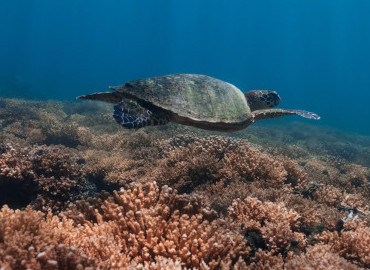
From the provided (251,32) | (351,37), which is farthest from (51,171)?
(351,37)

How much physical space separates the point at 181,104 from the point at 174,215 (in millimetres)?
2808

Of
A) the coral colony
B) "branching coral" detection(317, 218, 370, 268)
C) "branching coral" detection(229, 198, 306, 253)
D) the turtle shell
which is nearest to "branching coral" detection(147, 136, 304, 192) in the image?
the coral colony

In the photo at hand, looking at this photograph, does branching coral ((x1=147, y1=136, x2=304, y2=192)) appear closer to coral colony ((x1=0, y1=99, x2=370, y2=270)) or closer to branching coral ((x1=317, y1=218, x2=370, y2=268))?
coral colony ((x1=0, y1=99, x2=370, y2=270))

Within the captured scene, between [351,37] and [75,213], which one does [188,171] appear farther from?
[351,37]

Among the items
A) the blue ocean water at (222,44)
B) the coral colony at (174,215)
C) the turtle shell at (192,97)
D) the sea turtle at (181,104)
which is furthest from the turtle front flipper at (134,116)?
the blue ocean water at (222,44)

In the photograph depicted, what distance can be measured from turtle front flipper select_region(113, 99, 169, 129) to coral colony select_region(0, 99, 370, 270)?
1303 mm

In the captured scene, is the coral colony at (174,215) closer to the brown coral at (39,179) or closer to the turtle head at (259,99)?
the brown coral at (39,179)

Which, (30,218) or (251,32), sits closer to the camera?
(30,218)

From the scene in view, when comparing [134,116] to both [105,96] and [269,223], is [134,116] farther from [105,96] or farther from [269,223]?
[269,223]

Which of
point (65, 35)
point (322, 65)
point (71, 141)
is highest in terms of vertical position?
point (65, 35)

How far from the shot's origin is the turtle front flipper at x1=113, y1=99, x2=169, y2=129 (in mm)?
4203

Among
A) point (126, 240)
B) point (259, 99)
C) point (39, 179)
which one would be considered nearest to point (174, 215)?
point (126, 240)

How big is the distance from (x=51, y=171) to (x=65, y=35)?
185 m

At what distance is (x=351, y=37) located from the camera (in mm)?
128875
